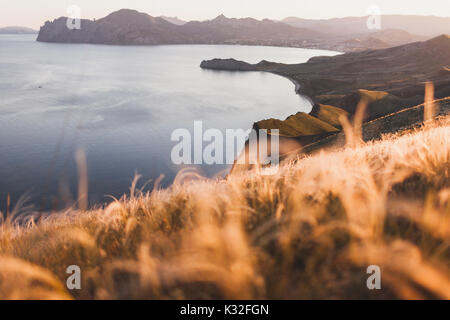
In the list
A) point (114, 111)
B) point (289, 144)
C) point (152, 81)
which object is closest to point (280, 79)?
point (152, 81)

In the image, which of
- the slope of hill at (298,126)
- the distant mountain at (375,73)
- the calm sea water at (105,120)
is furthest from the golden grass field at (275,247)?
the distant mountain at (375,73)

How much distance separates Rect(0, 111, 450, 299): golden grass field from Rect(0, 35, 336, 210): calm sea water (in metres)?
31.8

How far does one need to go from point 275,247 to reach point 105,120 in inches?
2541

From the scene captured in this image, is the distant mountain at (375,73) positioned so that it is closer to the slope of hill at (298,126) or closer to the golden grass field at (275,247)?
the slope of hill at (298,126)

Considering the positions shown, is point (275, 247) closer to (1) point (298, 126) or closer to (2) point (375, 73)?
(1) point (298, 126)

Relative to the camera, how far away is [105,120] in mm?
62469

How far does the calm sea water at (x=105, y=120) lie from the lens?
128 ft

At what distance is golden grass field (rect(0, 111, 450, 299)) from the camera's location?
3.00m

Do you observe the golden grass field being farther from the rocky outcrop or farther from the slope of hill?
the rocky outcrop

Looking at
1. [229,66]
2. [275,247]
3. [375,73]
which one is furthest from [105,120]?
[229,66]

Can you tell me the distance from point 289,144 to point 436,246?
3969cm

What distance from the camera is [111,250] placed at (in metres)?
4.11
